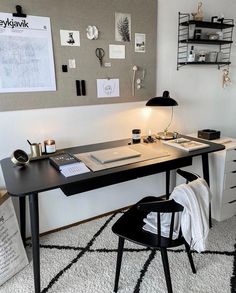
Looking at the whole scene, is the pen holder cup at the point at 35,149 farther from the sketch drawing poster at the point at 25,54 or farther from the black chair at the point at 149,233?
the black chair at the point at 149,233

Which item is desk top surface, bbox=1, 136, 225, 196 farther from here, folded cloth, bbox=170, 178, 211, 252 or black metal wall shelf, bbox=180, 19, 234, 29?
black metal wall shelf, bbox=180, 19, 234, 29

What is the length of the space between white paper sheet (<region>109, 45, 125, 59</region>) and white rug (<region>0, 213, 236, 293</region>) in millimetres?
1502

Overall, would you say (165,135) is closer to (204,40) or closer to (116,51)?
(116,51)

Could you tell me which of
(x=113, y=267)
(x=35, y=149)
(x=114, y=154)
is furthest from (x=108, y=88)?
(x=113, y=267)

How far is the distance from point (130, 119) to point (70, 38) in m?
0.86

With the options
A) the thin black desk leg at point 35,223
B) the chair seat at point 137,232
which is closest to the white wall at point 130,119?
the thin black desk leg at point 35,223

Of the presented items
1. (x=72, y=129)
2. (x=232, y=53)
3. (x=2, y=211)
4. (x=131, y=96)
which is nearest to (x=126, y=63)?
(x=131, y=96)

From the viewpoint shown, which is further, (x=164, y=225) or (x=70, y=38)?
(x=70, y=38)

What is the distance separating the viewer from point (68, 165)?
1540 millimetres

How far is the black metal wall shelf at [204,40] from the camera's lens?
7.54 feet

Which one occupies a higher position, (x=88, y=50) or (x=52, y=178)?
(x=88, y=50)

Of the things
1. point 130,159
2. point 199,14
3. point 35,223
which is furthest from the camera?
point 199,14

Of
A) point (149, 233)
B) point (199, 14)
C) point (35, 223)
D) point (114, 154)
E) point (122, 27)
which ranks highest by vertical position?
point (199, 14)

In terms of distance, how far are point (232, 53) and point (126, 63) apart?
131 centimetres
